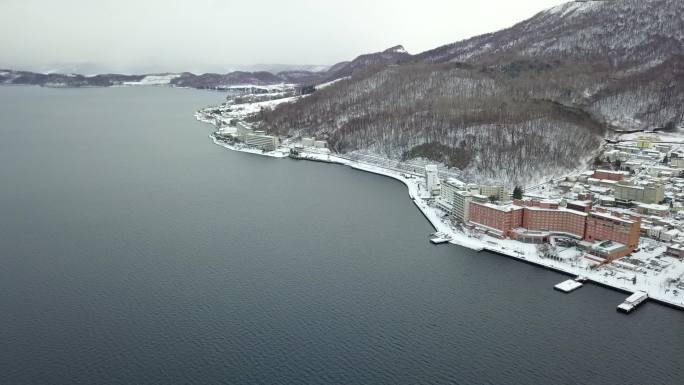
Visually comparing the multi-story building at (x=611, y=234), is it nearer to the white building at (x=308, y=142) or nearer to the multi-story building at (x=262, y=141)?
the white building at (x=308, y=142)

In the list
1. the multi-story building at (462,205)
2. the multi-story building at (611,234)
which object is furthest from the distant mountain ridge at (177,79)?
the multi-story building at (611,234)

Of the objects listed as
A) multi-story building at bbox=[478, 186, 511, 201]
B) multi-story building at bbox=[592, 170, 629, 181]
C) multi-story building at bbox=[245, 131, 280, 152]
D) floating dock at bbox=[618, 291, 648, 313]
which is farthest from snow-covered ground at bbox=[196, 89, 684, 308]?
multi-story building at bbox=[245, 131, 280, 152]

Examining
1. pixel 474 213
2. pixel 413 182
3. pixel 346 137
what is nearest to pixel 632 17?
pixel 346 137

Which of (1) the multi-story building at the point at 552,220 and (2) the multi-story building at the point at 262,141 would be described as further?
(2) the multi-story building at the point at 262,141

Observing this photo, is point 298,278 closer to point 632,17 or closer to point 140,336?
point 140,336

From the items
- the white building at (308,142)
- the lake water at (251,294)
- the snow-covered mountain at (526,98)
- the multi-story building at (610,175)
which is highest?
the snow-covered mountain at (526,98)

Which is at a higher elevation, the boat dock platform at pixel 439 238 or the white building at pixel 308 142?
the white building at pixel 308 142

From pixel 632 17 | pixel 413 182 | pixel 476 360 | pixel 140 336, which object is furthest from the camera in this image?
pixel 632 17
